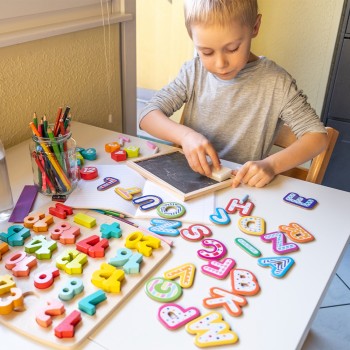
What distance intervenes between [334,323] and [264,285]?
0.86 m

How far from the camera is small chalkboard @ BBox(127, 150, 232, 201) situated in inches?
30.3

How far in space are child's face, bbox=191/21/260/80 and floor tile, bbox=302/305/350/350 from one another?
804 mm

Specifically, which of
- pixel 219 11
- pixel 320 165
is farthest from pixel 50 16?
pixel 320 165

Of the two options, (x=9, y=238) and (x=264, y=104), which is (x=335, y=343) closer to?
(x=264, y=104)

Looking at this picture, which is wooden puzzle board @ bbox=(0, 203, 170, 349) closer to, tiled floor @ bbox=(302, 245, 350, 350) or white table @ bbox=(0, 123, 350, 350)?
white table @ bbox=(0, 123, 350, 350)

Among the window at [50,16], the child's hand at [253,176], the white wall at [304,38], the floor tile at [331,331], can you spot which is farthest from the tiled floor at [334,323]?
the window at [50,16]

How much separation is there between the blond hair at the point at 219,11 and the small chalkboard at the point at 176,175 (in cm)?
27

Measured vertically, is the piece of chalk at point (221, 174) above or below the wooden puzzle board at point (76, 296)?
above

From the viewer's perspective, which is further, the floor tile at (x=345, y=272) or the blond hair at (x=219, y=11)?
the floor tile at (x=345, y=272)

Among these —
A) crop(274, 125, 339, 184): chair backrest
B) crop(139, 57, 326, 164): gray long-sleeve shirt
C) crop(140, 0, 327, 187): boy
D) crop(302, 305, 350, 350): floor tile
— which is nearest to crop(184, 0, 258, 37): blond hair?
crop(140, 0, 327, 187): boy

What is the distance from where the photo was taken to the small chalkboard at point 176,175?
0.77 metres

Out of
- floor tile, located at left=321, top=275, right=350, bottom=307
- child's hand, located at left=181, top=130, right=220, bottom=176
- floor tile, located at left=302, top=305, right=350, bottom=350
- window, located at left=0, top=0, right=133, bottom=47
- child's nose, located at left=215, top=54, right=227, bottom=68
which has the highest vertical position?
window, located at left=0, top=0, right=133, bottom=47

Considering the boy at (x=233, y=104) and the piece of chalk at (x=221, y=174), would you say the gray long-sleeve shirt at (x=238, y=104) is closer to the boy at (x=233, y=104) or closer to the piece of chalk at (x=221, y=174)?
the boy at (x=233, y=104)

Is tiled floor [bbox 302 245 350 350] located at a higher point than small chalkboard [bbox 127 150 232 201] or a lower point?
lower
